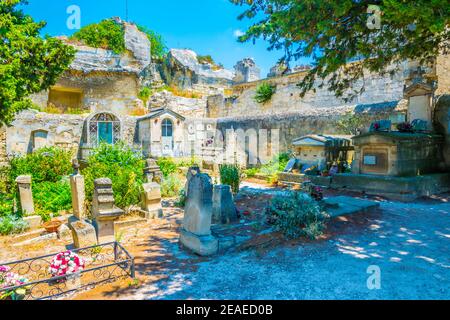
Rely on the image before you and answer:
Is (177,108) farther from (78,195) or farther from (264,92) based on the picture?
(78,195)

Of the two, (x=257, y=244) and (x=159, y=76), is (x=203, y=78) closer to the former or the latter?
(x=159, y=76)

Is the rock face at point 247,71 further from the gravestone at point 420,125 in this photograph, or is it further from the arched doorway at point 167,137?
the gravestone at point 420,125

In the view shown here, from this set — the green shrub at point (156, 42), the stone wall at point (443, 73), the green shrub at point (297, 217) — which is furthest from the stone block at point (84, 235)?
the green shrub at point (156, 42)

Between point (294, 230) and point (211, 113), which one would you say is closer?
point (294, 230)

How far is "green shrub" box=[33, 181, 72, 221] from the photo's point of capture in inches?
283

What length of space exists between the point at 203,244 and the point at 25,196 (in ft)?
16.7

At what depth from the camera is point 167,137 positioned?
657 inches

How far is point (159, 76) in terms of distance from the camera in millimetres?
25797

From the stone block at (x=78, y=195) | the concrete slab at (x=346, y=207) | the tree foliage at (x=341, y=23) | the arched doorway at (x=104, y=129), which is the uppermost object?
the tree foliage at (x=341, y=23)

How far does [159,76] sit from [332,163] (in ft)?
64.2

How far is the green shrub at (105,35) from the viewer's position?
23792mm

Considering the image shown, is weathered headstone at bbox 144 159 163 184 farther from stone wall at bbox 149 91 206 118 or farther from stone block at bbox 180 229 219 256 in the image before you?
stone wall at bbox 149 91 206 118

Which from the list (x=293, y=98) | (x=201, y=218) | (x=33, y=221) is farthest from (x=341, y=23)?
(x=293, y=98)

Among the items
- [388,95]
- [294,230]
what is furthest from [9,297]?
[388,95]
